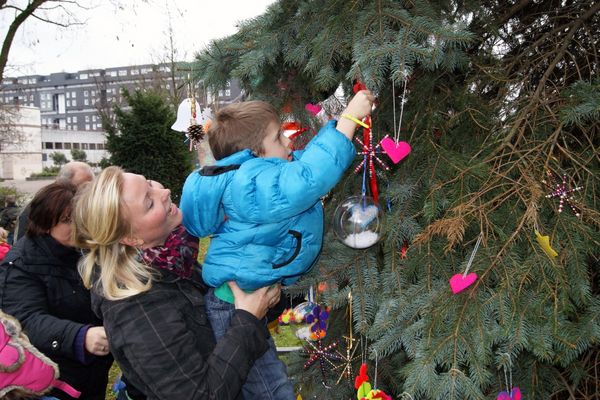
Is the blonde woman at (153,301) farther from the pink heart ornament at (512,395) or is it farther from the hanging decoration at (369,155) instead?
the pink heart ornament at (512,395)

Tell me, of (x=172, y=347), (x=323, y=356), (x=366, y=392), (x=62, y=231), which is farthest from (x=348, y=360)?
(x=62, y=231)

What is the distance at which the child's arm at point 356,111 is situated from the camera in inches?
65.1

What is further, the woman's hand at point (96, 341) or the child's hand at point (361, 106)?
the woman's hand at point (96, 341)

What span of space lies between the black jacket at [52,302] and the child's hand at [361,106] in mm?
1595

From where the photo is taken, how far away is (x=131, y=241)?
1664 millimetres

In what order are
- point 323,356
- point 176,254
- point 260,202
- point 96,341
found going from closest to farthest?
point 260,202 → point 176,254 → point 96,341 → point 323,356

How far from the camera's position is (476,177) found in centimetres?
179

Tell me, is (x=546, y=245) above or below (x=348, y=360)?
above

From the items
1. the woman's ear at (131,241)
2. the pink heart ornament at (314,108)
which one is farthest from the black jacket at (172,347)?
the pink heart ornament at (314,108)

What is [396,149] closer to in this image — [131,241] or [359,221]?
[359,221]

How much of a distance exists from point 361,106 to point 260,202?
0.46 metres

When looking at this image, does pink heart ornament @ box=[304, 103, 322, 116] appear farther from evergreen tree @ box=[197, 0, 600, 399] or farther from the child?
the child

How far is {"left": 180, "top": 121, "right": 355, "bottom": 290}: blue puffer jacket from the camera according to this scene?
161 centimetres

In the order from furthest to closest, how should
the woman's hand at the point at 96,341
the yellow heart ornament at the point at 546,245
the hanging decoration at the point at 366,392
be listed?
the woman's hand at the point at 96,341
the hanging decoration at the point at 366,392
the yellow heart ornament at the point at 546,245
